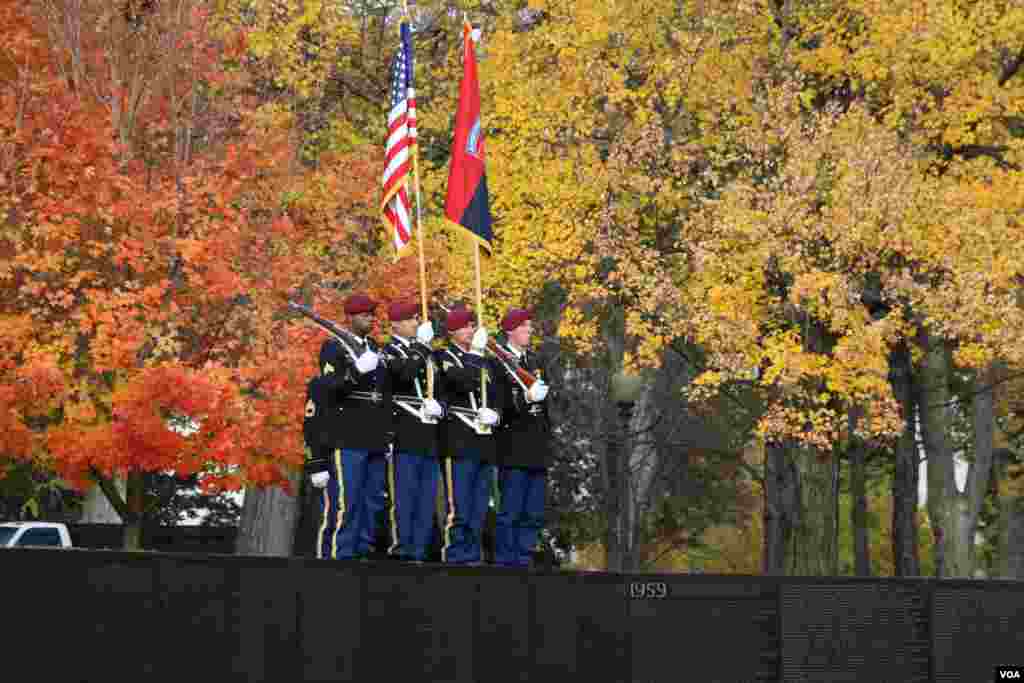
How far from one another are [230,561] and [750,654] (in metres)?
4.09

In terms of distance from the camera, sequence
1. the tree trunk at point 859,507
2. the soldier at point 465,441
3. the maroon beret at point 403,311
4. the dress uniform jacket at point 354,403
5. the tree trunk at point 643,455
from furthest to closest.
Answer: the tree trunk at point 643,455, the tree trunk at point 859,507, the maroon beret at point 403,311, the soldier at point 465,441, the dress uniform jacket at point 354,403

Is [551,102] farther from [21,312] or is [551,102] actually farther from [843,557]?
[843,557]

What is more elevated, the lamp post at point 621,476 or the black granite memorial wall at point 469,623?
the lamp post at point 621,476

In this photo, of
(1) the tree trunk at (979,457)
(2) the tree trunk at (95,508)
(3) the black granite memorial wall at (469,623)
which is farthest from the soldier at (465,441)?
(2) the tree trunk at (95,508)

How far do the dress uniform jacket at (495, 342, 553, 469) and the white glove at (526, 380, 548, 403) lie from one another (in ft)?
0.20

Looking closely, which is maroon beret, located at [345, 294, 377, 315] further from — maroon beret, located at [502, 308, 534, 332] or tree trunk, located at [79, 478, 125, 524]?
tree trunk, located at [79, 478, 125, 524]

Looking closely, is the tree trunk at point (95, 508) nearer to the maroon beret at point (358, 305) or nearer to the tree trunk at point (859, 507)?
the tree trunk at point (859, 507)

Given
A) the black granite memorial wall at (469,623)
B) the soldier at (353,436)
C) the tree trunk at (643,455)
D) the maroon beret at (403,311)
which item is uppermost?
the tree trunk at (643,455)

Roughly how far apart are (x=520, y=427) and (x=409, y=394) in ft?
3.68

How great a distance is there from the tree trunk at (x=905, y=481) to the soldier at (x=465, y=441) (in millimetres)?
14685

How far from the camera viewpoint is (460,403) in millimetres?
12211

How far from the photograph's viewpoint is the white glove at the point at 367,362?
11250mm

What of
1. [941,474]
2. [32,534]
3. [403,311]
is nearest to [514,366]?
[403,311]

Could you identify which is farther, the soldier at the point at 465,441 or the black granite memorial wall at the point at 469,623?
the soldier at the point at 465,441
